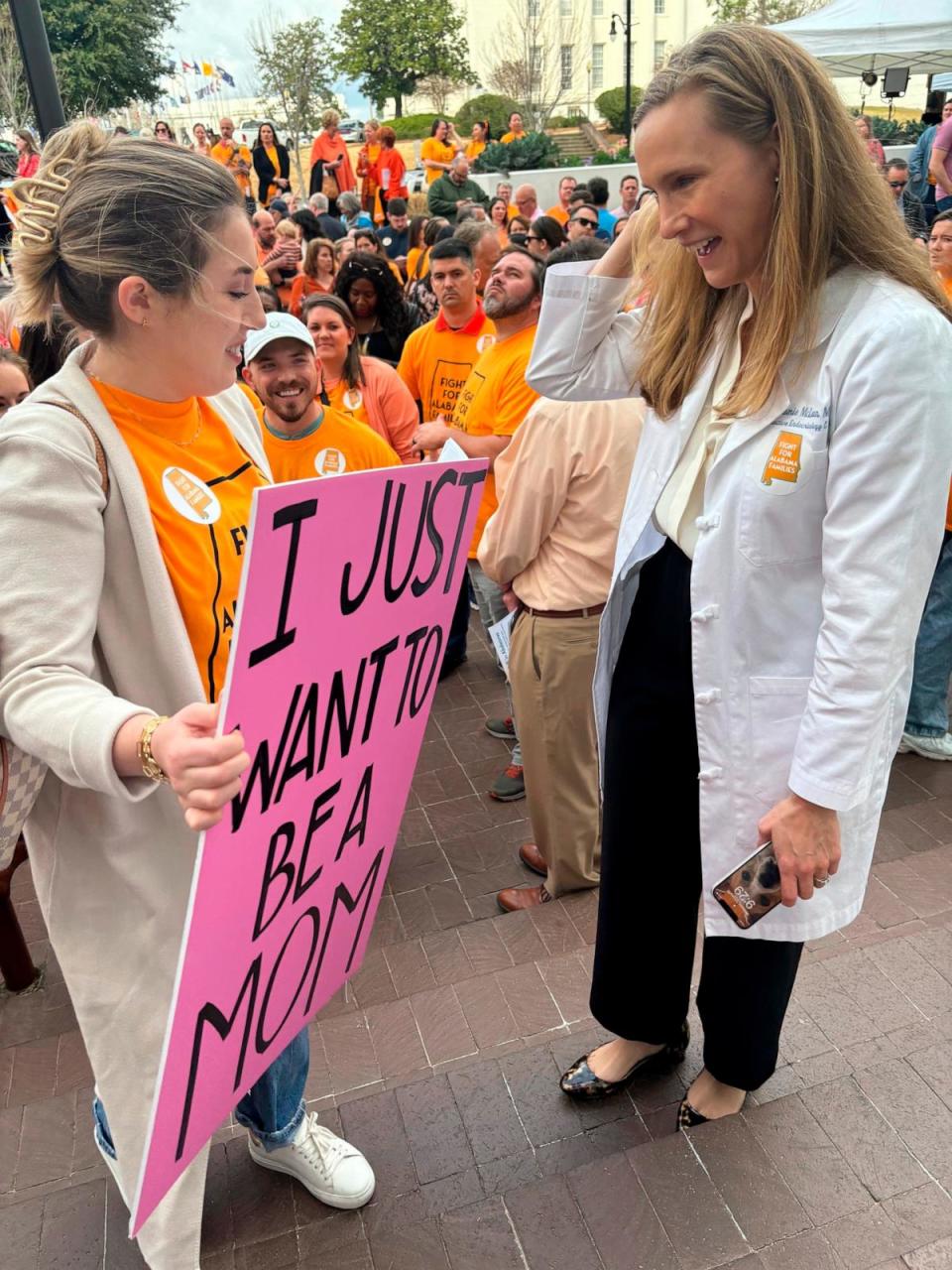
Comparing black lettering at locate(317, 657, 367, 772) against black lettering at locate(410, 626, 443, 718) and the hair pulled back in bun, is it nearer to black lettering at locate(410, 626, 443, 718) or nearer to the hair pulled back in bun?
black lettering at locate(410, 626, 443, 718)

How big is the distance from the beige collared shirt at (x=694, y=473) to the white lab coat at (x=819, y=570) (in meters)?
0.02

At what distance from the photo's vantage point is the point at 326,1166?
2129mm

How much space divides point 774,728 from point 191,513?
3.47 ft

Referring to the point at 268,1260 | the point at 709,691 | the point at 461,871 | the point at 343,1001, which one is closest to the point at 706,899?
the point at 709,691

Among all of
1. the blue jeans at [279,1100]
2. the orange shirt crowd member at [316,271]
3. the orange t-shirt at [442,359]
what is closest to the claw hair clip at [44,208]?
the blue jeans at [279,1100]

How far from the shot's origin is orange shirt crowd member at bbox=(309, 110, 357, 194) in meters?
13.6

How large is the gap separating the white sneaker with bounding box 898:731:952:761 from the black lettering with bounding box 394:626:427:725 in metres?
3.05

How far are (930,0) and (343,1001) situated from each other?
12618mm

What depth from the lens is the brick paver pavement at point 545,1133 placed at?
190cm

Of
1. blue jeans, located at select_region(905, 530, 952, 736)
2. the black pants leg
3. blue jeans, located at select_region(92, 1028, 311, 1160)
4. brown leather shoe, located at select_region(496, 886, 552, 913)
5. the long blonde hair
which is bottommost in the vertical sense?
brown leather shoe, located at select_region(496, 886, 552, 913)

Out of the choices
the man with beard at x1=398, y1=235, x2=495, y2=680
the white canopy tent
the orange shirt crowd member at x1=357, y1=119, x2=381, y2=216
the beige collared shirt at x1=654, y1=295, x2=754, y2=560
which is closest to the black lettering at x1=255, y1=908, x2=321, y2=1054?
the beige collared shirt at x1=654, y1=295, x2=754, y2=560

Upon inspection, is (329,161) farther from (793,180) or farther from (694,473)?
(793,180)

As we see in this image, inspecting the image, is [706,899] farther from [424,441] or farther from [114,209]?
[424,441]

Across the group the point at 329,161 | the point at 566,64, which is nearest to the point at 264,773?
the point at 329,161
